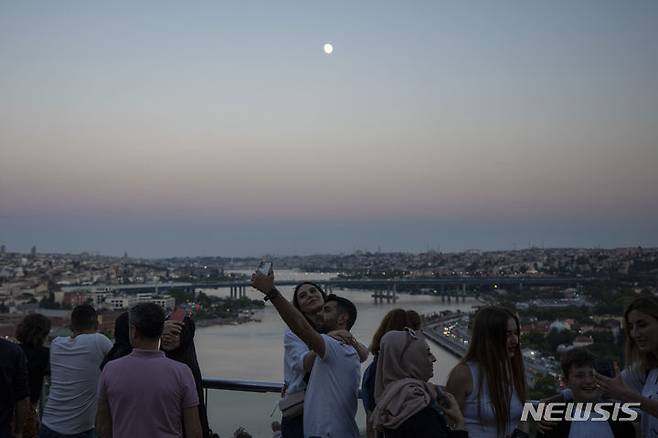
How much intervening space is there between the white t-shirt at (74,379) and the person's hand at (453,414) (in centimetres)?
156

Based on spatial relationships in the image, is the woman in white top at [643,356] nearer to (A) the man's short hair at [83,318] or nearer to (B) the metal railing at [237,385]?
(B) the metal railing at [237,385]

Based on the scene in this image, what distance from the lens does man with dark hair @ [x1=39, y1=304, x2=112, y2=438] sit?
264 cm

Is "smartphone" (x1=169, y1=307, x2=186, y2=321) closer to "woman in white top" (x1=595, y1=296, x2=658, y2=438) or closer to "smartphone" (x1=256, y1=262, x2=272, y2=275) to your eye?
"smartphone" (x1=256, y1=262, x2=272, y2=275)

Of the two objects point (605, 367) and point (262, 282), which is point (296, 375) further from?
point (605, 367)

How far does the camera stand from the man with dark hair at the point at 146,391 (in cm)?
182

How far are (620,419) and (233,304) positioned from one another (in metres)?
36.0

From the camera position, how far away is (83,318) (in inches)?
104

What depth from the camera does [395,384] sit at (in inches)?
64.3

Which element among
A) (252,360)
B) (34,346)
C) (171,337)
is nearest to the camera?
(171,337)

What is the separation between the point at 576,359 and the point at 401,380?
2.12 ft

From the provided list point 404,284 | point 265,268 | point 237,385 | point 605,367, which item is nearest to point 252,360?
point 237,385

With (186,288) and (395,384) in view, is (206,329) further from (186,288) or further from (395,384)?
(395,384)

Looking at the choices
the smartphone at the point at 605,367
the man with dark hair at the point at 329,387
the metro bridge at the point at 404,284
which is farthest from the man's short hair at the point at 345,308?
the metro bridge at the point at 404,284

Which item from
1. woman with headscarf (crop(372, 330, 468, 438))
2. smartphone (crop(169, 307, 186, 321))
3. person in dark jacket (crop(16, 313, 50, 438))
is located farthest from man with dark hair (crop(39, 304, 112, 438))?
woman with headscarf (crop(372, 330, 468, 438))
